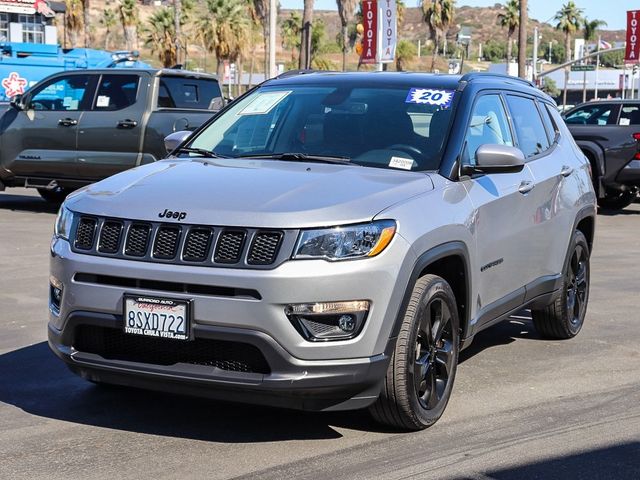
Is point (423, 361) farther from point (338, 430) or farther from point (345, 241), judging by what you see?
point (345, 241)

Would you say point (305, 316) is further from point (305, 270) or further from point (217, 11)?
point (217, 11)

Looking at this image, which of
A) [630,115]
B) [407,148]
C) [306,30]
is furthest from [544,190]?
[306,30]

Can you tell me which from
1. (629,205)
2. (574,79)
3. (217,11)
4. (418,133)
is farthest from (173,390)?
(574,79)

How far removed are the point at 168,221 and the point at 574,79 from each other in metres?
113

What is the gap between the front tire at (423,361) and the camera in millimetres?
4859

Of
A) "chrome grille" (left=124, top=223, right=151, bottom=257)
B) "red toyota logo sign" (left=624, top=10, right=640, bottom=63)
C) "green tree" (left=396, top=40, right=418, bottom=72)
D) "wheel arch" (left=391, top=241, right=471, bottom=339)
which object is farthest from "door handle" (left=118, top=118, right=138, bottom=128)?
"green tree" (left=396, top=40, right=418, bottom=72)

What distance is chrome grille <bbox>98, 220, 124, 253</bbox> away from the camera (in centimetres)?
479

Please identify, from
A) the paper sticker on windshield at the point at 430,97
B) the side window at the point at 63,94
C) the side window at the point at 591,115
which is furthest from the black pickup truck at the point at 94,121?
the paper sticker on windshield at the point at 430,97

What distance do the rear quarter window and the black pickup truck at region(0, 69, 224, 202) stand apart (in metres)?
0.01

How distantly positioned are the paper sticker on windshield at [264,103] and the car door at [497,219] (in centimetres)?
117

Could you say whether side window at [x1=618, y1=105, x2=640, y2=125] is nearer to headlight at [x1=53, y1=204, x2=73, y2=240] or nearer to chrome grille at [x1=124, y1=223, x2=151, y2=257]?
headlight at [x1=53, y1=204, x2=73, y2=240]

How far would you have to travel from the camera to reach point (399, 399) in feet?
16.1

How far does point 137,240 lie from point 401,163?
1.57 metres

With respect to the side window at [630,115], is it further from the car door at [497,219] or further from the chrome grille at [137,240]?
the chrome grille at [137,240]
